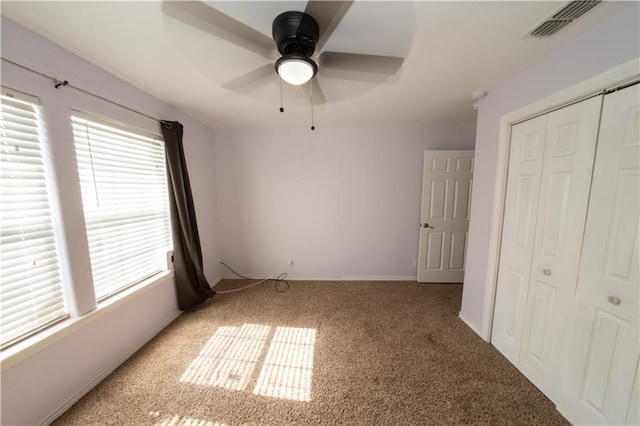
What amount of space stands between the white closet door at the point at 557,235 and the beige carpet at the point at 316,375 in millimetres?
297

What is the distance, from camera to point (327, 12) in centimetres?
94

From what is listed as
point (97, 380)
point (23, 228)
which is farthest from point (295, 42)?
point (97, 380)

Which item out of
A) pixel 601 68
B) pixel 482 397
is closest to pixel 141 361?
pixel 482 397

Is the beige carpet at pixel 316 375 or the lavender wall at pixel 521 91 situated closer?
the lavender wall at pixel 521 91

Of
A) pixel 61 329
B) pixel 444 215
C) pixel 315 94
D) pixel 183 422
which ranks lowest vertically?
pixel 183 422

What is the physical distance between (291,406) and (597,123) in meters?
2.51

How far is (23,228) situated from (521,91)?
349 cm

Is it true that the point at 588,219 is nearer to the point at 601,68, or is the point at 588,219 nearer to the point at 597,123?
the point at 597,123

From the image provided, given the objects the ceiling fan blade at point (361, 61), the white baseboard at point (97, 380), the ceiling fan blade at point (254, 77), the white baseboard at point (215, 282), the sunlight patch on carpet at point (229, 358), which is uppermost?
the ceiling fan blade at point (254, 77)

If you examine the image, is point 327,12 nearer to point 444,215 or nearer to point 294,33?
point 294,33

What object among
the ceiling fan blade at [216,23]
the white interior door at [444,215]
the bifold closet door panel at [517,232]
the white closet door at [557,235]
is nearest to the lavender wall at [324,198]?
the white interior door at [444,215]

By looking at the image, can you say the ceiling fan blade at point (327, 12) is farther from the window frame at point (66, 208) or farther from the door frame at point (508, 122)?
the window frame at point (66, 208)

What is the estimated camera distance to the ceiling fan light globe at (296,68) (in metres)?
1.07

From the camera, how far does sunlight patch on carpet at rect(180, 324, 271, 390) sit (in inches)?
→ 62.6
